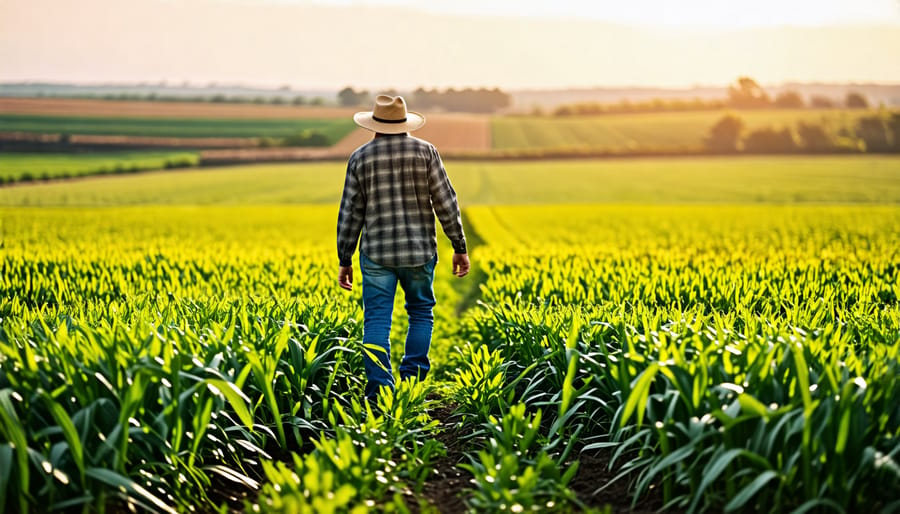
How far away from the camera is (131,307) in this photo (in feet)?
22.5

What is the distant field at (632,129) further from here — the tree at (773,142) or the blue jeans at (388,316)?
the blue jeans at (388,316)

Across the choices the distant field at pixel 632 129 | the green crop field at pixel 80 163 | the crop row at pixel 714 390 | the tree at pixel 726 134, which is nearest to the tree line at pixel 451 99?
the distant field at pixel 632 129

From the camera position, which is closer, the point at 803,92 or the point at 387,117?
the point at 387,117

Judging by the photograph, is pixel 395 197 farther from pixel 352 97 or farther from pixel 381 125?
pixel 352 97

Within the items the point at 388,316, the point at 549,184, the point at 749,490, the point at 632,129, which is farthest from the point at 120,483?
the point at 632,129

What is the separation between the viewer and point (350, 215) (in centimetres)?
681

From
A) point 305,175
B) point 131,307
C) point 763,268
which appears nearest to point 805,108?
point 305,175

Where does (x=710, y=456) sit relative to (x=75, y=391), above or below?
below

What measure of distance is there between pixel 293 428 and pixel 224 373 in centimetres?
67

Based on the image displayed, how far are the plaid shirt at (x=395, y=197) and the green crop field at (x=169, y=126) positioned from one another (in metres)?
76.3

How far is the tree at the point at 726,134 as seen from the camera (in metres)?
82.6

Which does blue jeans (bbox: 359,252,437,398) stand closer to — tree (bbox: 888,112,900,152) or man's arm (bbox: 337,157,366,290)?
man's arm (bbox: 337,157,366,290)

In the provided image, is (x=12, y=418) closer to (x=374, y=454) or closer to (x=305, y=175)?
(x=374, y=454)

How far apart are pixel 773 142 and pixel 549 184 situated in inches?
1317
